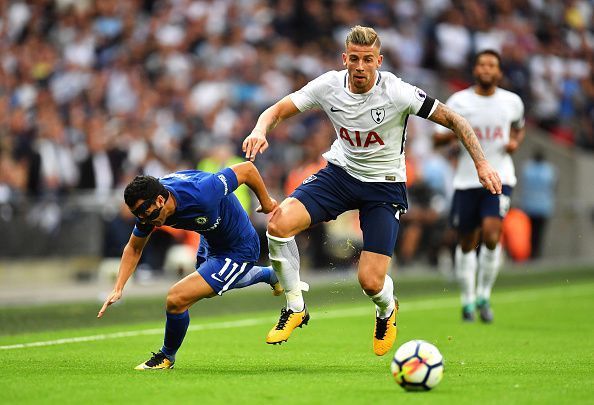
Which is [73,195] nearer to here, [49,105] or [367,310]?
[49,105]

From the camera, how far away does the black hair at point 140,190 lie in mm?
9008

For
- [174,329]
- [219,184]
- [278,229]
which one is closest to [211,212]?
[219,184]

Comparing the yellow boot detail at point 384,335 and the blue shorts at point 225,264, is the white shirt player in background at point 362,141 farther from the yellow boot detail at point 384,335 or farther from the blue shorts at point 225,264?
the blue shorts at point 225,264

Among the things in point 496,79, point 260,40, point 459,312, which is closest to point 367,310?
point 459,312

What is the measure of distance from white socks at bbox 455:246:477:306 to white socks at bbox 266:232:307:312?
4.60 meters

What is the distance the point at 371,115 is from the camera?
9.95 m

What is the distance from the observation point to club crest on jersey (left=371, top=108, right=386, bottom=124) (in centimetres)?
991

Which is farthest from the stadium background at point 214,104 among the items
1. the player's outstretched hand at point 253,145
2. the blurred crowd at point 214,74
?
the player's outstretched hand at point 253,145

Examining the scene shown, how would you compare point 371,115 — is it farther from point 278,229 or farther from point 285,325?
point 285,325

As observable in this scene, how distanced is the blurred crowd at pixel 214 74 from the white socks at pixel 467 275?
A: 256 inches

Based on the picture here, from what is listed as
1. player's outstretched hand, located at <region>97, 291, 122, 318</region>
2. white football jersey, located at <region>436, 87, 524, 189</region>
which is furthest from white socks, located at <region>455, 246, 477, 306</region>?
player's outstretched hand, located at <region>97, 291, 122, 318</region>

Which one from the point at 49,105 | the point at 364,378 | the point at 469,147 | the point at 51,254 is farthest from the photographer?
the point at 49,105

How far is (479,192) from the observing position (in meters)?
14.3

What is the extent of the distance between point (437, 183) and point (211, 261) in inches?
579
